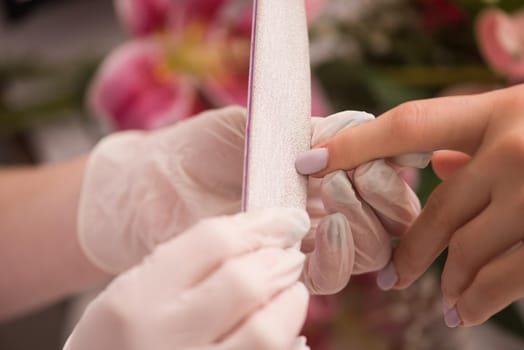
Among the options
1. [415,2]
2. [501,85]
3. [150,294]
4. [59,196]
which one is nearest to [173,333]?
[150,294]

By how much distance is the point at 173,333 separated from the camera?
26 centimetres

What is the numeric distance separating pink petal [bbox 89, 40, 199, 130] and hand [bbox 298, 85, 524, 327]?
361mm

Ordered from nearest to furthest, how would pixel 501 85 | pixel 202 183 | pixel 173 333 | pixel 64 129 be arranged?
1. pixel 173 333
2. pixel 202 183
3. pixel 501 85
4. pixel 64 129

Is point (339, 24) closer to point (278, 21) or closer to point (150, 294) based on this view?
point (278, 21)

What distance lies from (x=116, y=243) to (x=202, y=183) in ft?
0.27

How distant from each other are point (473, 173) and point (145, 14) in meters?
0.44

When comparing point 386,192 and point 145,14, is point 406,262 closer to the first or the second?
point 386,192

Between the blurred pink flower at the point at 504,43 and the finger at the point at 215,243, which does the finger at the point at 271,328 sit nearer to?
the finger at the point at 215,243

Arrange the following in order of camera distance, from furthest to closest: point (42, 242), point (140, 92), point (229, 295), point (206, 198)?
point (140, 92), point (42, 242), point (206, 198), point (229, 295)

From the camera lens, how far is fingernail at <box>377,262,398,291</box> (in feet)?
1.13

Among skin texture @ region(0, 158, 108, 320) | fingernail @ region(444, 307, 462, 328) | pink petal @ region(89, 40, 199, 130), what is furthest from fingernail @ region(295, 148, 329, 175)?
pink petal @ region(89, 40, 199, 130)

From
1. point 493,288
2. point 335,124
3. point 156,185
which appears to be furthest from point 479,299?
point 156,185

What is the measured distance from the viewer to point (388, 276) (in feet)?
1.14

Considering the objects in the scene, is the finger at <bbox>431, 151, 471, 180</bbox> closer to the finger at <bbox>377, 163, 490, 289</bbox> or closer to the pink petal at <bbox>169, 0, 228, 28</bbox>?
the finger at <bbox>377, 163, 490, 289</bbox>
